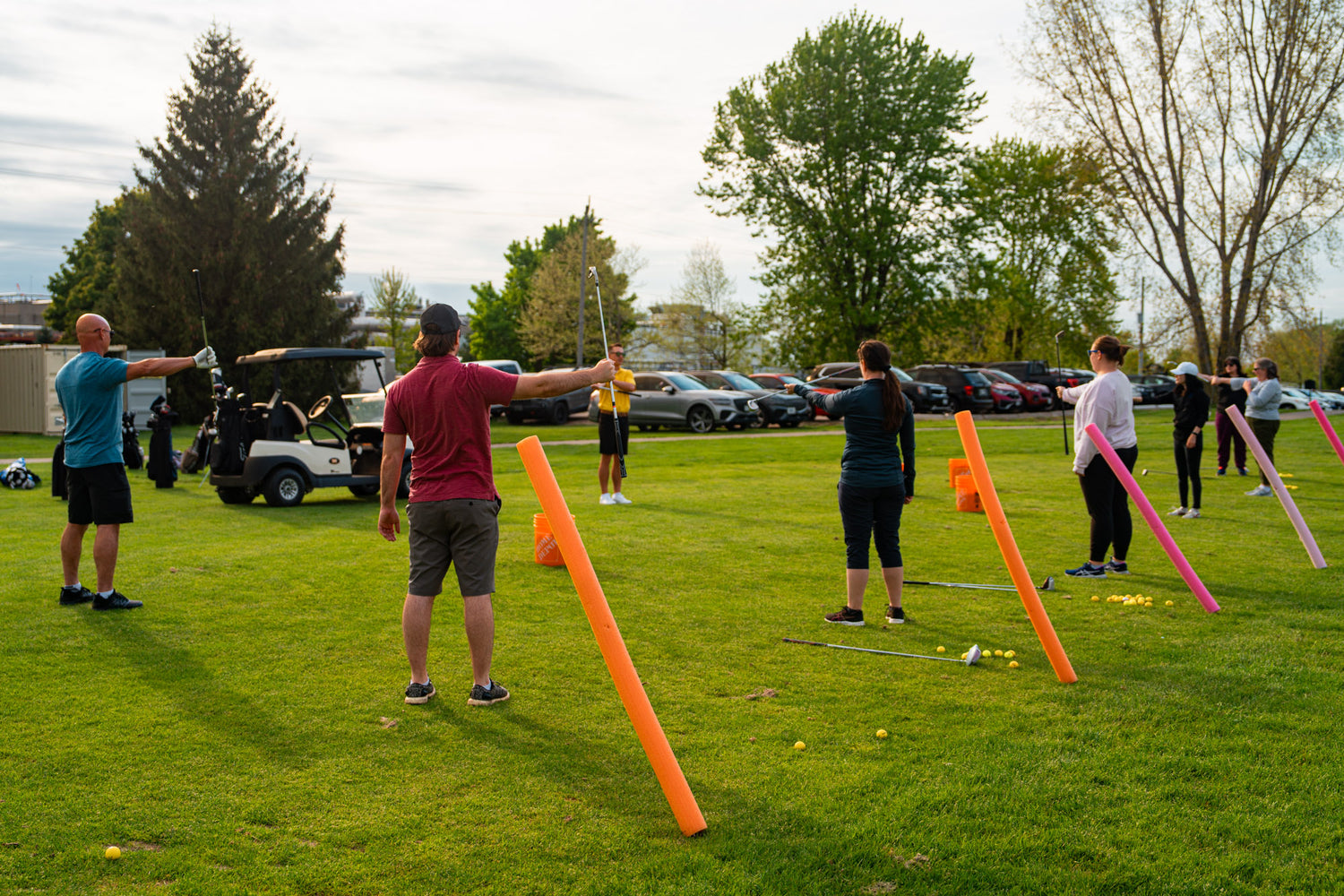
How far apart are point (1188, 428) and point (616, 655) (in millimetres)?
10181

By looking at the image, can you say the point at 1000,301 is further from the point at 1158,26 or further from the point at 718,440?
the point at 718,440

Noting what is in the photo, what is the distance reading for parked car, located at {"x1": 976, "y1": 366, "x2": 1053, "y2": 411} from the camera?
37062mm

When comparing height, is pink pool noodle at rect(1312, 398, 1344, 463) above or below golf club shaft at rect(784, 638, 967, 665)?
above

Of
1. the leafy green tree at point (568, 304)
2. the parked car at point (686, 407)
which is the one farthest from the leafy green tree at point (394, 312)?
the parked car at point (686, 407)

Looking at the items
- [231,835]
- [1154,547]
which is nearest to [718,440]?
[1154,547]

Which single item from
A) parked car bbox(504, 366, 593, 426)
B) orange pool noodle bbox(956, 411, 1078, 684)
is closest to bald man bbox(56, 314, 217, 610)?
orange pool noodle bbox(956, 411, 1078, 684)

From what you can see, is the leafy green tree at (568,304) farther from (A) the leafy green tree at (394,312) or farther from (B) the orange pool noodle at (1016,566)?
(B) the orange pool noodle at (1016,566)

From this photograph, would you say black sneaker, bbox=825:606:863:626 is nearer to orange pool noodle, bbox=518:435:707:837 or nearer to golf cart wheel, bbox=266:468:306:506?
orange pool noodle, bbox=518:435:707:837

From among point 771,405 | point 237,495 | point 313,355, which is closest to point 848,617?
point 313,355

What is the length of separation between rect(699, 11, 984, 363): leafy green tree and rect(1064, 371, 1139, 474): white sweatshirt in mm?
35158

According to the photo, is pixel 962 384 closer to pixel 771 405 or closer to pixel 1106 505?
pixel 771 405

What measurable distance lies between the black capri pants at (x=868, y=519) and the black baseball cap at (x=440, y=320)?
2.94 metres

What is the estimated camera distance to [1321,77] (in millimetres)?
26578

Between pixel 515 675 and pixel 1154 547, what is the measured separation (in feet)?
22.0
